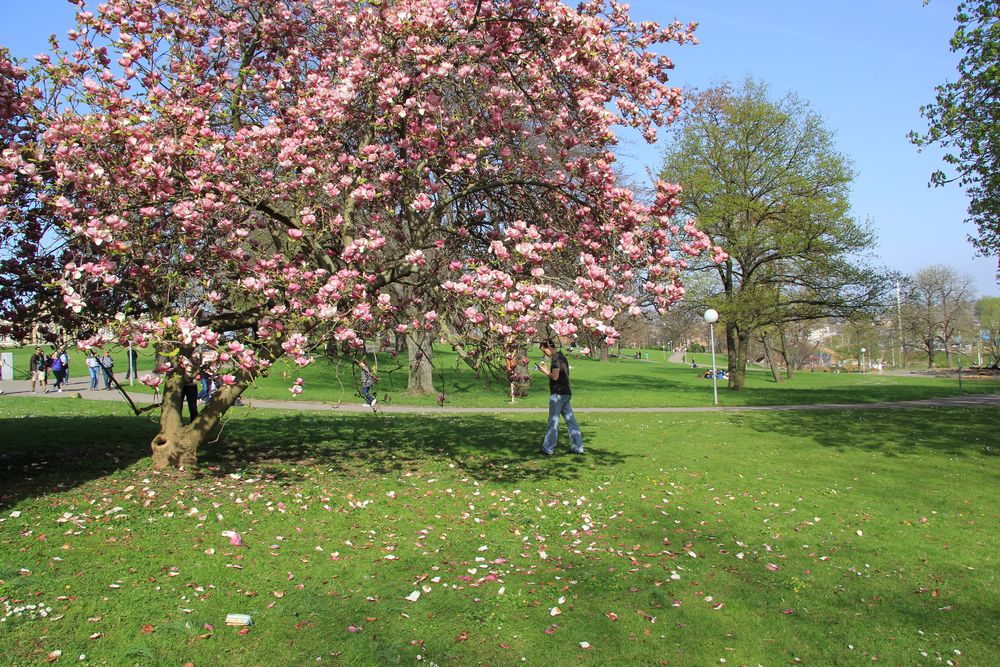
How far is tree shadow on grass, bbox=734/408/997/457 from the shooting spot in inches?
593

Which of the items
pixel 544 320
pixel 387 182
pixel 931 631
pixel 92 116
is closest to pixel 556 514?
pixel 544 320

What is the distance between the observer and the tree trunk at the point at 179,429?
943 centimetres

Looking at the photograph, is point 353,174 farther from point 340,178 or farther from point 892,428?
point 892,428

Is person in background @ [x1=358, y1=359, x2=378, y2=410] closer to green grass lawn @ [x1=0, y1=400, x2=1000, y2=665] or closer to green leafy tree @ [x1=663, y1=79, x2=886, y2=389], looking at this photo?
green grass lawn @ [x1=0, y1=400, x2=1000, y2=665]

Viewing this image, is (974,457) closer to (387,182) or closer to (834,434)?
(834,434)

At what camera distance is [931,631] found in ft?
17.7

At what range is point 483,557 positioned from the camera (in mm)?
6766

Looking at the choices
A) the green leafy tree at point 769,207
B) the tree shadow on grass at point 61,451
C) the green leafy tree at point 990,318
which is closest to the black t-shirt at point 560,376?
the tree shadow on grass at point 61,451

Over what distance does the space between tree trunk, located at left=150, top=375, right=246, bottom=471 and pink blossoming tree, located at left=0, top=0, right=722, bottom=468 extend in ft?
0.10

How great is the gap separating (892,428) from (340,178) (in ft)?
55.4

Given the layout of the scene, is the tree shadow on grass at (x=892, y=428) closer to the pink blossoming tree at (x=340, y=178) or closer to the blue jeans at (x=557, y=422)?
the blue jeans at (x=557, y=422)

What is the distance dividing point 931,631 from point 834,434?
1276 cm

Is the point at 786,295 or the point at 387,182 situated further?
the point at 786,295

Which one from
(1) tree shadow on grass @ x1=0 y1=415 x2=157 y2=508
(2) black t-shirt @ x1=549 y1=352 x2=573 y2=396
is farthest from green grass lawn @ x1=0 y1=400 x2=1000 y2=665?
(2) black t-shirt @ x1=549 y1=352 x2=573 y2=396
